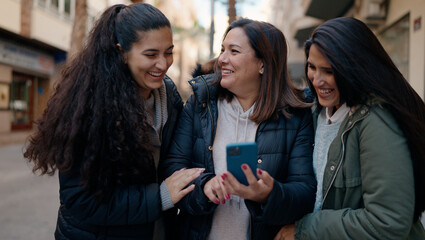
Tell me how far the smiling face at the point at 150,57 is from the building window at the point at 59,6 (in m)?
15.6

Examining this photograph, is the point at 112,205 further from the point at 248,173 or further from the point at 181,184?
the point at 248,173

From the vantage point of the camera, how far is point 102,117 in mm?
1776

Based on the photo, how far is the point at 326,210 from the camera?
5.59 feet

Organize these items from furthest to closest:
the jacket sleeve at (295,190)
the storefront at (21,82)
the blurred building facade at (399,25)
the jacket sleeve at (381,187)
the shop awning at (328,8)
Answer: the storefront at (21,82) < the shop awning at (328,8) < the blurred building facade at (399,25) < the jacket sleeve at (295,190) < the jacket sleeve at (381,187)

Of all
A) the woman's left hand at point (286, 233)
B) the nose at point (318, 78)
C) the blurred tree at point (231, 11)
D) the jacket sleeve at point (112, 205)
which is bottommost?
the woman's left hand at point (286, 233)

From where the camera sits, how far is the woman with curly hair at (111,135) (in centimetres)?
176

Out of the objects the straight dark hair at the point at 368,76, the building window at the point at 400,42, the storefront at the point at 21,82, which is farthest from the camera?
the storefront at the point at 21,82

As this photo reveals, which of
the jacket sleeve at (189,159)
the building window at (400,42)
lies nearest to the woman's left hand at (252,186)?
the jacket sleeve at (189,159)

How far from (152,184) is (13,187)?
19.6 feet

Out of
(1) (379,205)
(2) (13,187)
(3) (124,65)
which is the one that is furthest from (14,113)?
(1) (379,205)

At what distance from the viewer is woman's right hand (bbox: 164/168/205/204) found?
6.16 feet

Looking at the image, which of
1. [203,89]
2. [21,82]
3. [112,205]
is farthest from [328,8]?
[21,82]

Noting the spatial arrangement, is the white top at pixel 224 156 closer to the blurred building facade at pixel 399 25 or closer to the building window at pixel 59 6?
the blurred building facade at pixel 399 25

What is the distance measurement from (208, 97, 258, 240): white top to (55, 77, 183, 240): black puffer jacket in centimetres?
38
